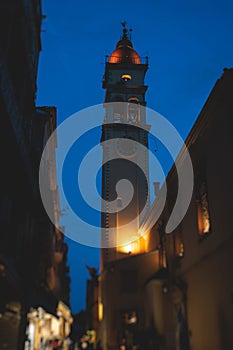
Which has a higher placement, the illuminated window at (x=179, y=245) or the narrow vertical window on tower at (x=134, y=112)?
the narrow vertical window on tower at (x=134, y=112)

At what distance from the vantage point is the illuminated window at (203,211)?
15.0 metres

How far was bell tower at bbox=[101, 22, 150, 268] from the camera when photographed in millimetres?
34281

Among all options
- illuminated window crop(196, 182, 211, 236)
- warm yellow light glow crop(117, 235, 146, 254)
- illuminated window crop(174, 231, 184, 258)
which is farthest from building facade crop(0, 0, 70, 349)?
warm yellow light glow crop(117, 235, 146, 254)

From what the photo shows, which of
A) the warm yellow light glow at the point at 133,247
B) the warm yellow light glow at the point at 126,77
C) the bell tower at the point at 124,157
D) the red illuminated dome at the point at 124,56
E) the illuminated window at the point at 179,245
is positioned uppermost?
the red illuminated dome at the point at 124,56

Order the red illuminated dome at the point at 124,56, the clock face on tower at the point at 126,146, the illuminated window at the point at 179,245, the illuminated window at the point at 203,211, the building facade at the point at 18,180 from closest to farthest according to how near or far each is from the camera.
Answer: the building facade at the point at 18,180, the illuminated window at the point at 203,211, the illuminated window at the point at 179,245, the clock face on tower at the point at 126,146, the red illuminated dome at the point at 124,56

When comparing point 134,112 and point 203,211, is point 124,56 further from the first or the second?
point 203,211

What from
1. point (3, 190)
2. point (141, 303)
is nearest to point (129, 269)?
point (141, 303)

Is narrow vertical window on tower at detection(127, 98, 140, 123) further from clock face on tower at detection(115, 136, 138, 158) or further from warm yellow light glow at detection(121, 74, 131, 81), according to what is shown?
warm yellow light glow at detection(121, 74, 131, 81)

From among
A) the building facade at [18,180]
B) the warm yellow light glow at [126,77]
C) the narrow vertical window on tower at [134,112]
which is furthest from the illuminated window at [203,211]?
the warm yellow light glow at [126,77]

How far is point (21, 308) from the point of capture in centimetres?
1526

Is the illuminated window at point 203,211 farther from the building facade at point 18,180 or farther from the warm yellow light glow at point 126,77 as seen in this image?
the warm yellow light glow at point 126,77

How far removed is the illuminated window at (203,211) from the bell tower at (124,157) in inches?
695

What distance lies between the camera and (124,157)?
3712 cm

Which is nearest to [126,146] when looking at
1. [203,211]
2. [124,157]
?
[124,157]
